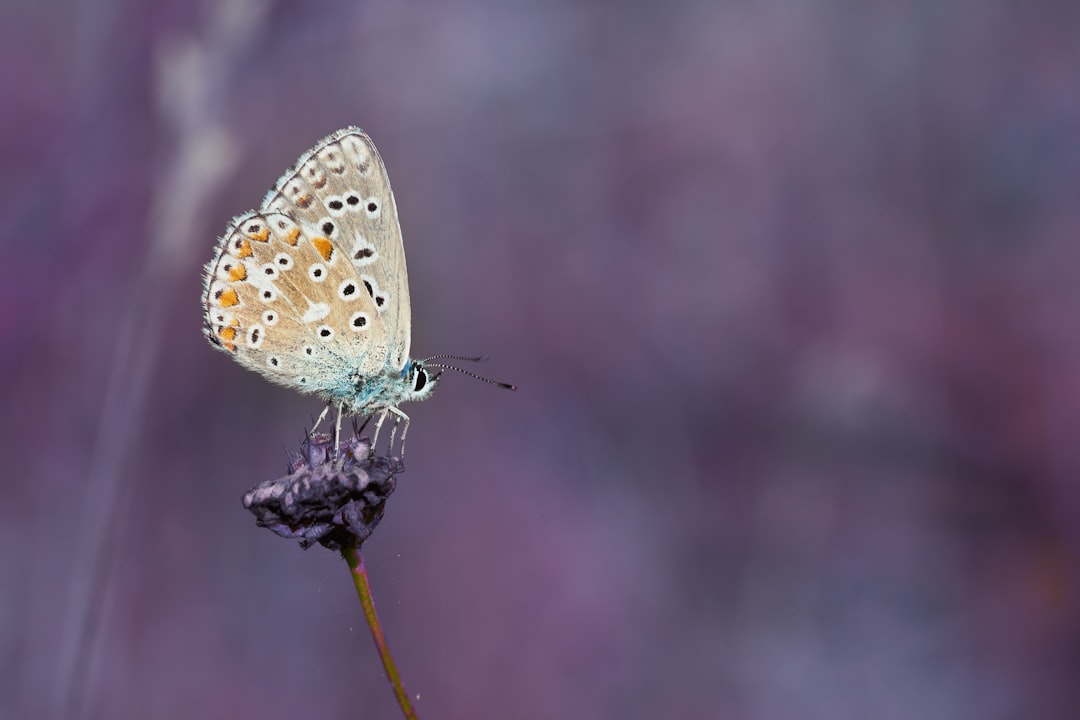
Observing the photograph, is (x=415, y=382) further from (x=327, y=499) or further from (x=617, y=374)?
(x=617, y=374)

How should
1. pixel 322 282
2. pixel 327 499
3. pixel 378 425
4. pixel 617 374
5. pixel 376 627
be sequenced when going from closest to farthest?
pixel 376 627 → pixel 327 499 → pixel 378 425 → pixel 322 282 → pixel 617 374

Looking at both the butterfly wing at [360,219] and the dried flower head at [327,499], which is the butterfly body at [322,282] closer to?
the butterfly wing at [360,219]

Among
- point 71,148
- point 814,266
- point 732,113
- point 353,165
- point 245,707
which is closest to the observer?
point 353,165

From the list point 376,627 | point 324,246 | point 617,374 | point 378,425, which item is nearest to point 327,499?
point 378,425

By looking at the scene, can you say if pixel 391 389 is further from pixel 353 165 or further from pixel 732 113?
pixel 732 113

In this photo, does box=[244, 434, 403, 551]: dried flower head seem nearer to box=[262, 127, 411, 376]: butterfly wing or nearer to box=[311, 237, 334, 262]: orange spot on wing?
box=[262, 127, 411, 376]: butterfly wing

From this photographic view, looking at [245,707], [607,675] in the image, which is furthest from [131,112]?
[607,675]
